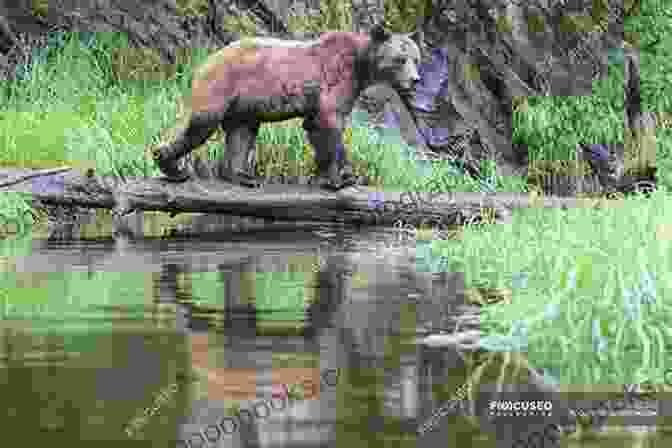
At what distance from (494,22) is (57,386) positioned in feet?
69.0

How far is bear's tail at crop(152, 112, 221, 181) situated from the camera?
13.9 metres

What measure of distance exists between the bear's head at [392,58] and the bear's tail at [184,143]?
1729mm

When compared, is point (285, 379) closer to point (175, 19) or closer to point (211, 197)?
point (211, 197)

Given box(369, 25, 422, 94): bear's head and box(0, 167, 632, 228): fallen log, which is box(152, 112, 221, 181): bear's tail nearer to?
box(0, 167, 632, 228): fallen log

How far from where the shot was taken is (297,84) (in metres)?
13.9

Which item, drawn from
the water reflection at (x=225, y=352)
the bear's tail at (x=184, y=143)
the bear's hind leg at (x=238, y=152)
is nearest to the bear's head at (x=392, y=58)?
the bear's hind leg at (x=238, y=152)

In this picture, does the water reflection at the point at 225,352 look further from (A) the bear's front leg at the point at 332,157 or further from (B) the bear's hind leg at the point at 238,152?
(B) the bear's hind leg at the point at 238,152

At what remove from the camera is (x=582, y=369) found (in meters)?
5.05

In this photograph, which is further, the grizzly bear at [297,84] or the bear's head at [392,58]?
the bear's head at [392,58]

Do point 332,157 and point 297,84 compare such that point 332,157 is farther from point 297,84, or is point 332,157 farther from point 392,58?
point 392,58

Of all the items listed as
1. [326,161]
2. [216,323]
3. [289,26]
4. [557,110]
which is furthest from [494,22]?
[216,323]

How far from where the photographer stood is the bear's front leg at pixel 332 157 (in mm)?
14188

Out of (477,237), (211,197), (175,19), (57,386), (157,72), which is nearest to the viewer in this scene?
(57,386)

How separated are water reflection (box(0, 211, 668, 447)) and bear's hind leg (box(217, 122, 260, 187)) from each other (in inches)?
163
